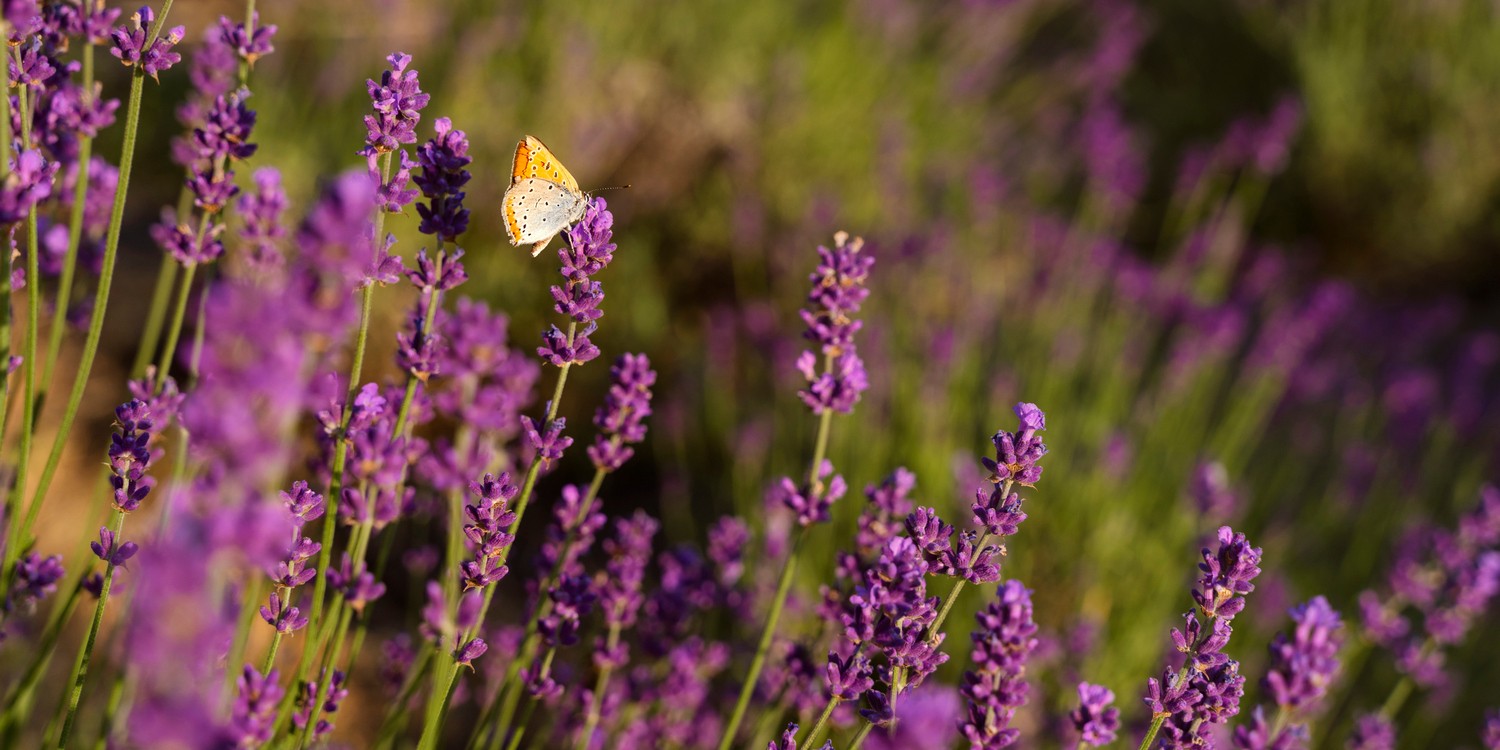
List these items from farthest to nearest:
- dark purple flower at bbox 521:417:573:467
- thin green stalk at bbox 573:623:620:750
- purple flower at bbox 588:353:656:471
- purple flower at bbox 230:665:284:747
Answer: thin green stalk at bbox 573:623:620:750 → purple flower at bbox 588:353:656:471 → dark purple flower at bbox 521:417:573:467 → purple flower at bbox 230:665:284:747

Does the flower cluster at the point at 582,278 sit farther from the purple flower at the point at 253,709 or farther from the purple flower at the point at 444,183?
the purple flower at the point at 253,709

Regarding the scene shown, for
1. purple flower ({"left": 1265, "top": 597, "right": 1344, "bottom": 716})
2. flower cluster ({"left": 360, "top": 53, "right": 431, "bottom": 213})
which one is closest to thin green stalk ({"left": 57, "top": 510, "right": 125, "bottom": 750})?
flower cluster ({"left": 360, "top": 53, "right": 431, "bottom": 213})

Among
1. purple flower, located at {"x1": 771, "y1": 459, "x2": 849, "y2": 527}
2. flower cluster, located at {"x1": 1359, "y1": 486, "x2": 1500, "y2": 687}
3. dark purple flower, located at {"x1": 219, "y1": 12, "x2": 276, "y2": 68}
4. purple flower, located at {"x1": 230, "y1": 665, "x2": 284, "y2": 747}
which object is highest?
flower cluster, located at {"x1": 1359, "y1": 486, "x2": 1500, "y2": 687}

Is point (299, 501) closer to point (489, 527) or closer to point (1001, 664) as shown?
point (489, 527)

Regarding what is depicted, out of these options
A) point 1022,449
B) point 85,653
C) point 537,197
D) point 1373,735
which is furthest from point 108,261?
point 1373,735

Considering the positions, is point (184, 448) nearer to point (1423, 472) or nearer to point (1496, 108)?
point (1423, 472)

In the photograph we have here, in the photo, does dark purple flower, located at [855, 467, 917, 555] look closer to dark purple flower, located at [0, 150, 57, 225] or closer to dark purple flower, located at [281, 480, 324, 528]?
dark purple flower, located at [281, 480, 324, 528]
